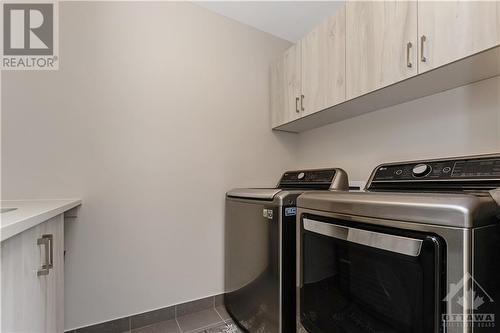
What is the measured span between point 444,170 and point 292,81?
125 cm

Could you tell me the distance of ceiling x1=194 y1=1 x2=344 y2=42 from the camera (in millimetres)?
1886

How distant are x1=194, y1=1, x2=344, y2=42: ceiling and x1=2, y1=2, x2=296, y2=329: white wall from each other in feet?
0.27

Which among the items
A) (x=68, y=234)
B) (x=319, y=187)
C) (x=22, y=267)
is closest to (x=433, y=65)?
(x=319, y=187)

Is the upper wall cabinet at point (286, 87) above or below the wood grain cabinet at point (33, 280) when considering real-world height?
above

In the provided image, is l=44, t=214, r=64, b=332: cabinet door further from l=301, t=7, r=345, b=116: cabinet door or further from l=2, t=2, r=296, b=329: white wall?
l=301, t=7, r=345, b=116: cabinet door

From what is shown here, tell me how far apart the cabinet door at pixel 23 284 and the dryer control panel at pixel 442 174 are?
1.52 m

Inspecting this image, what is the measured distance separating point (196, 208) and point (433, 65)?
1.67m

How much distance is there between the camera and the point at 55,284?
115 centimetres

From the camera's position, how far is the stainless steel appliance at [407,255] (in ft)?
2.10

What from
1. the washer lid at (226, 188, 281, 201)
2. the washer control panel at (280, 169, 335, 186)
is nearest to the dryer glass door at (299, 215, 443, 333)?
the washer lid at (226, 188, 281, 201)


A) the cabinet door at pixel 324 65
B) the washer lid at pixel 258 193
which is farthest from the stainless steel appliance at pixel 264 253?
the cabinet door at pixel 324 65

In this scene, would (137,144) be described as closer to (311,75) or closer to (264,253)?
(264,253)

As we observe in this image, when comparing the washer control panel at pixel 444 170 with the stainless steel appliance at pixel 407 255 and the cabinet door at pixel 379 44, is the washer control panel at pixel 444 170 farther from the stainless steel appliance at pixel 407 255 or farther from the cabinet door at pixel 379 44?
the cabinet door at pixel 379 44

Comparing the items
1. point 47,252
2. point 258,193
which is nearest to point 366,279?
point 258,193
